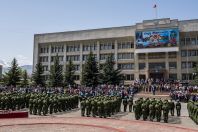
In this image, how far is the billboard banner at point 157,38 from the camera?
51031 mm

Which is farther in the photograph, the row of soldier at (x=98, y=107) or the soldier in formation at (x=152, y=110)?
the row of soldier at (x=98, y=107)

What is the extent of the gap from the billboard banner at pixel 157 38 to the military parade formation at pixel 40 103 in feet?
95.8

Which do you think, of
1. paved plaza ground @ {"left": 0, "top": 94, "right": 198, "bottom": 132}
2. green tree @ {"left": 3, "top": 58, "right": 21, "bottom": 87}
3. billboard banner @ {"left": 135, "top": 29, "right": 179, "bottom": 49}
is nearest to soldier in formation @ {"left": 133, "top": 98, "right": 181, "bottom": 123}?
paved plaza ground @ {"left": 0, "top": 94, "right": 198, "bottom": 132}

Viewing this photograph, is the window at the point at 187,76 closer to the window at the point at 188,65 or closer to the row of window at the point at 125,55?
the window at the point at 188,65

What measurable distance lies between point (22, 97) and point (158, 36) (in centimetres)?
3304

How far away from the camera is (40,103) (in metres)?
22.5

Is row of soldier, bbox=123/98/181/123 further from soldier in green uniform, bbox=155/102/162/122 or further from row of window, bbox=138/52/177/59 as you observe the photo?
row of window, bbox=138/52/177/59

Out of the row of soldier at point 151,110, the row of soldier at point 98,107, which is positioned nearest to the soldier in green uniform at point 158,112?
the row of soldier at point 151,110

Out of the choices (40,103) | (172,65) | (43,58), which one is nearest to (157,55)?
(172,65)

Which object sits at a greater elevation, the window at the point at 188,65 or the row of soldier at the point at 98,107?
the window at the point at 188,65

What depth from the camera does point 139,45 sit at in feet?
176

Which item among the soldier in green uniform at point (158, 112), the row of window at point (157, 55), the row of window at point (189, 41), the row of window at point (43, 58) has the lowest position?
the soldier in green uniform at point (158, 112)

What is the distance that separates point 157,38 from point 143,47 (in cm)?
312

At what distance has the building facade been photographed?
5216cm
